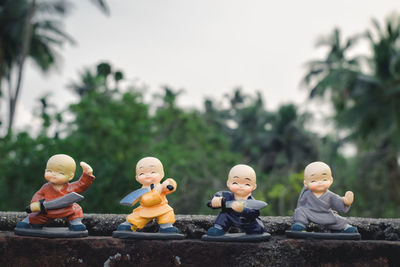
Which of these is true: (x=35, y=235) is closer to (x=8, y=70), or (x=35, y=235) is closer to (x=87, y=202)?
(x=87, y=202)

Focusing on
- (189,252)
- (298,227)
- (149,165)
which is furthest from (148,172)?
(298,227)

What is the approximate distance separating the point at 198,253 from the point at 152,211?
0.41 metres

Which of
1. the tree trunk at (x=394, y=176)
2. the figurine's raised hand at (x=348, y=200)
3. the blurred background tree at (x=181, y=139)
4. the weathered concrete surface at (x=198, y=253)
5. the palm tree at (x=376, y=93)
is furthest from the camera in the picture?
the palm tree at (x=376, y=93)

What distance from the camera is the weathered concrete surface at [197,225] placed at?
2.75 metres

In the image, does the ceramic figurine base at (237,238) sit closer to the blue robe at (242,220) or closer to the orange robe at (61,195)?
the blue robe at (242,220)

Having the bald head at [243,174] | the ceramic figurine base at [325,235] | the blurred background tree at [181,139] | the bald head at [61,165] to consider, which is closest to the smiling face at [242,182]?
the bald head at [243,174]

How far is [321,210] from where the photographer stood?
2701mm

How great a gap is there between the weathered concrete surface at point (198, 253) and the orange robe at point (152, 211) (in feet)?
0.58

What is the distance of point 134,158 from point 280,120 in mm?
16470

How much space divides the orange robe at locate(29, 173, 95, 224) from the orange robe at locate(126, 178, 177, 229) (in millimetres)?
341

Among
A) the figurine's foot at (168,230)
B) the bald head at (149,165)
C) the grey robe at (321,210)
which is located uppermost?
the bald head at (149,165)

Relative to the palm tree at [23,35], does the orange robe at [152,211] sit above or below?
below

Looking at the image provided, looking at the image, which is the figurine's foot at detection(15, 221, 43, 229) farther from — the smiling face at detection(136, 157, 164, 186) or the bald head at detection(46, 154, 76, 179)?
the smiling face at detection(136, 157, 164, 186)

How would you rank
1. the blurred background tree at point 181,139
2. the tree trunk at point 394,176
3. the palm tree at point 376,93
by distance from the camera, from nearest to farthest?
the blurred background tree at point 181,139 → the tree trunk at point 394,176 → the palm tree at point 376,93
